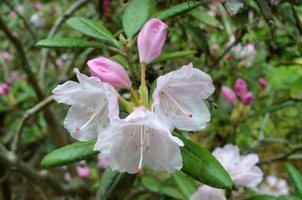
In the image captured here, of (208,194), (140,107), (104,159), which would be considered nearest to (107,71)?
(140,107)

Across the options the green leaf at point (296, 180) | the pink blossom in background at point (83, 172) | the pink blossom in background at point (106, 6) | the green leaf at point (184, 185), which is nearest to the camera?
the green leaf at point (296, 180)

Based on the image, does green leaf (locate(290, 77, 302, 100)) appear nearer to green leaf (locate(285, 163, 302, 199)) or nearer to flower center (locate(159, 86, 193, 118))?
green leaf (locate(285, 163, 302, 199))

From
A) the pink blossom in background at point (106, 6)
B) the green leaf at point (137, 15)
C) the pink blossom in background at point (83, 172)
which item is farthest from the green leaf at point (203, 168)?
the pink blossom in background at point (83, 172)

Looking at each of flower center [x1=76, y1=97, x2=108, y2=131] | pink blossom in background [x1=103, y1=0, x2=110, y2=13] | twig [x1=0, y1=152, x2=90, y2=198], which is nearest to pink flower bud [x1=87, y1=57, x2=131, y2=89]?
flower center [x1=76, y1=97, x2=108, y2=131]

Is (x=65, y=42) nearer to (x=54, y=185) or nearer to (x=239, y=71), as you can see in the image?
(x=54, y=185)

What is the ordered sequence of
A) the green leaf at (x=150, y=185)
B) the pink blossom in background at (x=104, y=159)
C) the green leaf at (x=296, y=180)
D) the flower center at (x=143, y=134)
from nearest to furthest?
1. the flower center at (x=143, y=134)
2. the green leaf at (x=296, y=180)
3. the green leaf at (x=150, y=185)
4. the pink blossom in background at (x=104, y=159)

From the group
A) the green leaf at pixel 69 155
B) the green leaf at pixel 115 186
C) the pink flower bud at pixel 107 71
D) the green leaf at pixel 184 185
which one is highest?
the pink flower bud at pixel 107 71

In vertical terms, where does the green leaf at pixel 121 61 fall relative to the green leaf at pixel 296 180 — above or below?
above

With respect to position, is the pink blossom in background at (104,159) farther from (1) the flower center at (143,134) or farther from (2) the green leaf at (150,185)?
(1) the flower center at (143,134)
